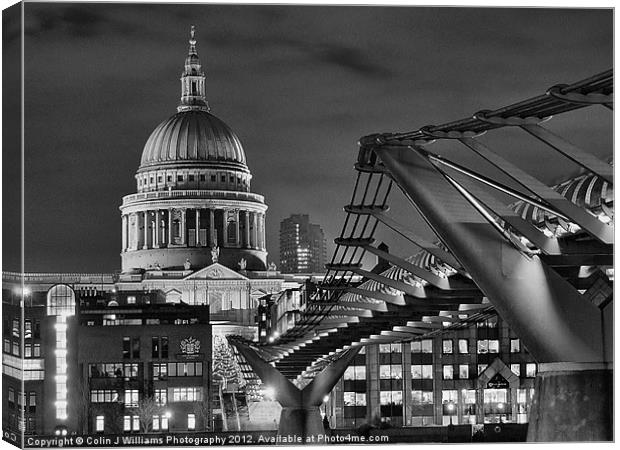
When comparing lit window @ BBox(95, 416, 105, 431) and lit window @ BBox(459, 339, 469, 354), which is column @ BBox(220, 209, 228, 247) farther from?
lit window @ BBox(95, 416, 105, 431)

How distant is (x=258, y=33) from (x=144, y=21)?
1908 mm

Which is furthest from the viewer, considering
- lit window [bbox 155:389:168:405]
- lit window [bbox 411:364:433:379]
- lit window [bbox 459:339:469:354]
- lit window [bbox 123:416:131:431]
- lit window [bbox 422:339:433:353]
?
lit window [bbox 422:339:433:353]

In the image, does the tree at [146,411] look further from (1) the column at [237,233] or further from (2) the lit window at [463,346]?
(2) the lit window at [463,346]

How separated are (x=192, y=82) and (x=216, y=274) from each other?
20.2 m

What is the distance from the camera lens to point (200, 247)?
56.3 metres

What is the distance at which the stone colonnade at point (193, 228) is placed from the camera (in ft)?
143

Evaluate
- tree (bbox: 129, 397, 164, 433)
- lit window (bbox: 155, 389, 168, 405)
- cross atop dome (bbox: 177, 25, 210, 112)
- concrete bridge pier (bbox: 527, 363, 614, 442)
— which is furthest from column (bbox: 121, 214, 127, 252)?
concrete bridge pier (bbox: 527, 363, 614, 442)

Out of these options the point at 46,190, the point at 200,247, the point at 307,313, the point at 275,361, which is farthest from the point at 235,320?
the point at 46,190

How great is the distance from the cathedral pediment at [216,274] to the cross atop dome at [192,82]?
52.0 feet

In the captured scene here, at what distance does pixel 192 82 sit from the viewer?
113 ft

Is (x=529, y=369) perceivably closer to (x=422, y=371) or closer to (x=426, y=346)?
(x=422, y=371)

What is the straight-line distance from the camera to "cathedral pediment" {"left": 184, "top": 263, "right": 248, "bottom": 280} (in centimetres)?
5228

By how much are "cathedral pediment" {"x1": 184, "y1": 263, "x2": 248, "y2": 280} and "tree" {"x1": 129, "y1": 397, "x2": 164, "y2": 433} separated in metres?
5.40

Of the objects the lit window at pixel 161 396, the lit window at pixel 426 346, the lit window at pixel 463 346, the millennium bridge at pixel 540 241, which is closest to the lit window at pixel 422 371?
the lit window at pixel 426 346
